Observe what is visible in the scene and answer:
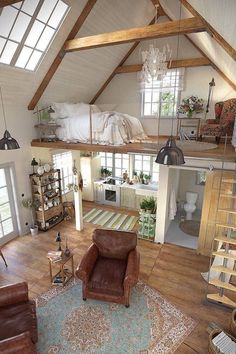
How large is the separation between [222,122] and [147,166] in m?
2.76

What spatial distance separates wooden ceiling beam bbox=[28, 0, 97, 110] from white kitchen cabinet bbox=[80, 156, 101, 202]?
2.55 m

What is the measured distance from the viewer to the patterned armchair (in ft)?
16.1

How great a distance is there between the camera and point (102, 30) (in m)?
5.03

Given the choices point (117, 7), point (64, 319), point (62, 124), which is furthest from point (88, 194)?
point (117, 7)

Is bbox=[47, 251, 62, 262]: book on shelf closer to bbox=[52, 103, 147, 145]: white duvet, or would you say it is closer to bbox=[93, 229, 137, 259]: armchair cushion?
bbox=[93, 229, 137, 259]: armchair cushion

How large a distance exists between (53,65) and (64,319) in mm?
4785

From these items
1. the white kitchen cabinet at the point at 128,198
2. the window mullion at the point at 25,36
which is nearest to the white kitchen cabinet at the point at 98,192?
the white kitchen cabinet at the point at 128,198

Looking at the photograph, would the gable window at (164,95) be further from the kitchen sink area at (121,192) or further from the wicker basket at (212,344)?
the wicker basket at (212,344)

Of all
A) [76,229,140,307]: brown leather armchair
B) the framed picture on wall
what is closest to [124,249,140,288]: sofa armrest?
[76,229,140,307]: brown leather armchair

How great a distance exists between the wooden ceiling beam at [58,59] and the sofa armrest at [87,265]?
3650 mm

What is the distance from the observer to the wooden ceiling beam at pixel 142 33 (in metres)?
3.24

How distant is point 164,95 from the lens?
21.8ft

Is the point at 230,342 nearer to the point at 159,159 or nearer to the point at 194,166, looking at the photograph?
the point at 159,159

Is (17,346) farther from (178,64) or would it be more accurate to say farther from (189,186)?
(178,64)
